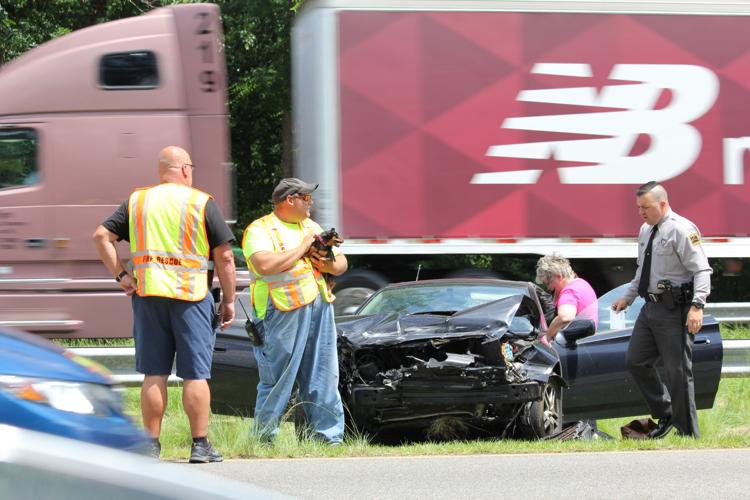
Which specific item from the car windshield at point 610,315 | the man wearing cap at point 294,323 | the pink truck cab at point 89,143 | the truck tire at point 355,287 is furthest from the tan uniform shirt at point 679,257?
the pink truck cab at point 89,143

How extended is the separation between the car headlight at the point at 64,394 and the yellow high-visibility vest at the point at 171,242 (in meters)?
2.08

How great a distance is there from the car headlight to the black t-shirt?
2234mm

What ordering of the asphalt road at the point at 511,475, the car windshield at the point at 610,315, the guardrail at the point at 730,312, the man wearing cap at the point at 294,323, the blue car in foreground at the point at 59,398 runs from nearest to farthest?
the blue car in foreground at the point at 59,398, the asphalt road at the point at 511,475, the man wearing cap at the point at 294,323, the car windshield at the point at 610,315, the guardrail at the point at 730,312

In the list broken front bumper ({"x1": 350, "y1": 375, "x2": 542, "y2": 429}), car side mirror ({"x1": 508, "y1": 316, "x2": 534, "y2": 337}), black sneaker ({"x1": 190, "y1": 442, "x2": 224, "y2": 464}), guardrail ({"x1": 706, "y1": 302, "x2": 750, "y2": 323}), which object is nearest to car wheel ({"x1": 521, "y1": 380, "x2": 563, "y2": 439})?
broken front bumper ({"x1": 350, "y1": 375, "x2": 542, "y2": 429})

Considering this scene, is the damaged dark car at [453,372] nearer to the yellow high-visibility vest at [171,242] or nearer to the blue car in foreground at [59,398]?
the yellow high-visibility vest at [171,242]

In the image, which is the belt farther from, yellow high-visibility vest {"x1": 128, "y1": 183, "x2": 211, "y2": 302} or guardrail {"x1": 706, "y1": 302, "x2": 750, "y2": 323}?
guardrail {"x1": 706, "y1": 302, "x2": 750, "y2": 323}

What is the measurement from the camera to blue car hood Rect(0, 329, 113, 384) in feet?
13.9

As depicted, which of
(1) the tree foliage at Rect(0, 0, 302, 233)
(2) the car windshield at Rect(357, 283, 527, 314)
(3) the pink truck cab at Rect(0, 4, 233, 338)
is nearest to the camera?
(2) the car windshield at Rect(357, 283, 527, 314)

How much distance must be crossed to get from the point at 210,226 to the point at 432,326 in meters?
1.89

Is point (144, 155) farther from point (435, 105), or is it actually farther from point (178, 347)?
point (178, 347)

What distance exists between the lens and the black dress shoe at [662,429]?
7.94 metres

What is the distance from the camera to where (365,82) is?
12500mm

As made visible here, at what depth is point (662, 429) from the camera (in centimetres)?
797

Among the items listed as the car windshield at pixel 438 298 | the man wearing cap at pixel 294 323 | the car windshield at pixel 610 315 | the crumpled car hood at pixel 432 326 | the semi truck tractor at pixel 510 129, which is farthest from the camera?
the semi truck tractor at pixel 510 129
